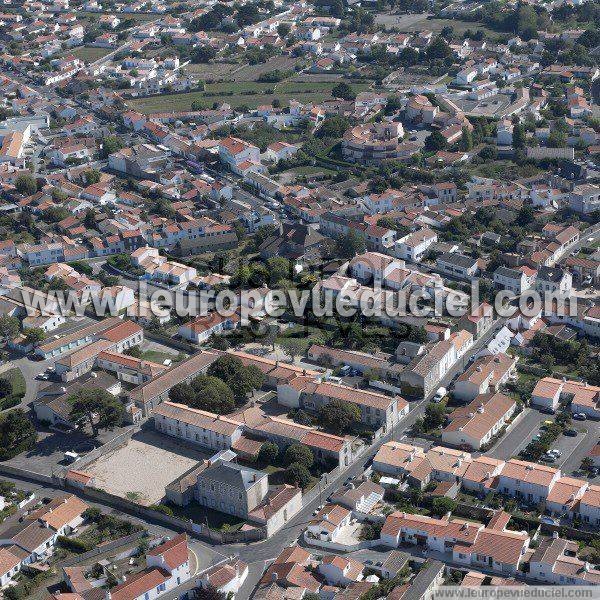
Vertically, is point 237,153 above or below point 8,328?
above

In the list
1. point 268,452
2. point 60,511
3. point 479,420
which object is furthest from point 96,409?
point 479,420

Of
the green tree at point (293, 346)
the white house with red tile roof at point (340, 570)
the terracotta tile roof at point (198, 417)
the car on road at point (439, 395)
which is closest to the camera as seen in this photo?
the white house with red tile roof at point (340, 570)

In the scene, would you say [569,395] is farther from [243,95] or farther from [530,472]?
[243,95]

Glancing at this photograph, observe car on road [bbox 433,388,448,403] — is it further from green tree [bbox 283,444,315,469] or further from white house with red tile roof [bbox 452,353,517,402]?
green tree [bbox 283,444,315,469]

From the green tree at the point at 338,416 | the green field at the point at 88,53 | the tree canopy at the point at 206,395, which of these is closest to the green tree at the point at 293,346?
the tree canopy at the point at 206,395

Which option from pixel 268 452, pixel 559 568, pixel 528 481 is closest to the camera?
pixel 559 568

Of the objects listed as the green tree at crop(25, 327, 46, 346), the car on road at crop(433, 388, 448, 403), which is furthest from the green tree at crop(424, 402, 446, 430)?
the green tree at crop(25, 327, 46, 346)

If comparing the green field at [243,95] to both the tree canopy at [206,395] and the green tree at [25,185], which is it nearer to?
the green tree at [25,185]
